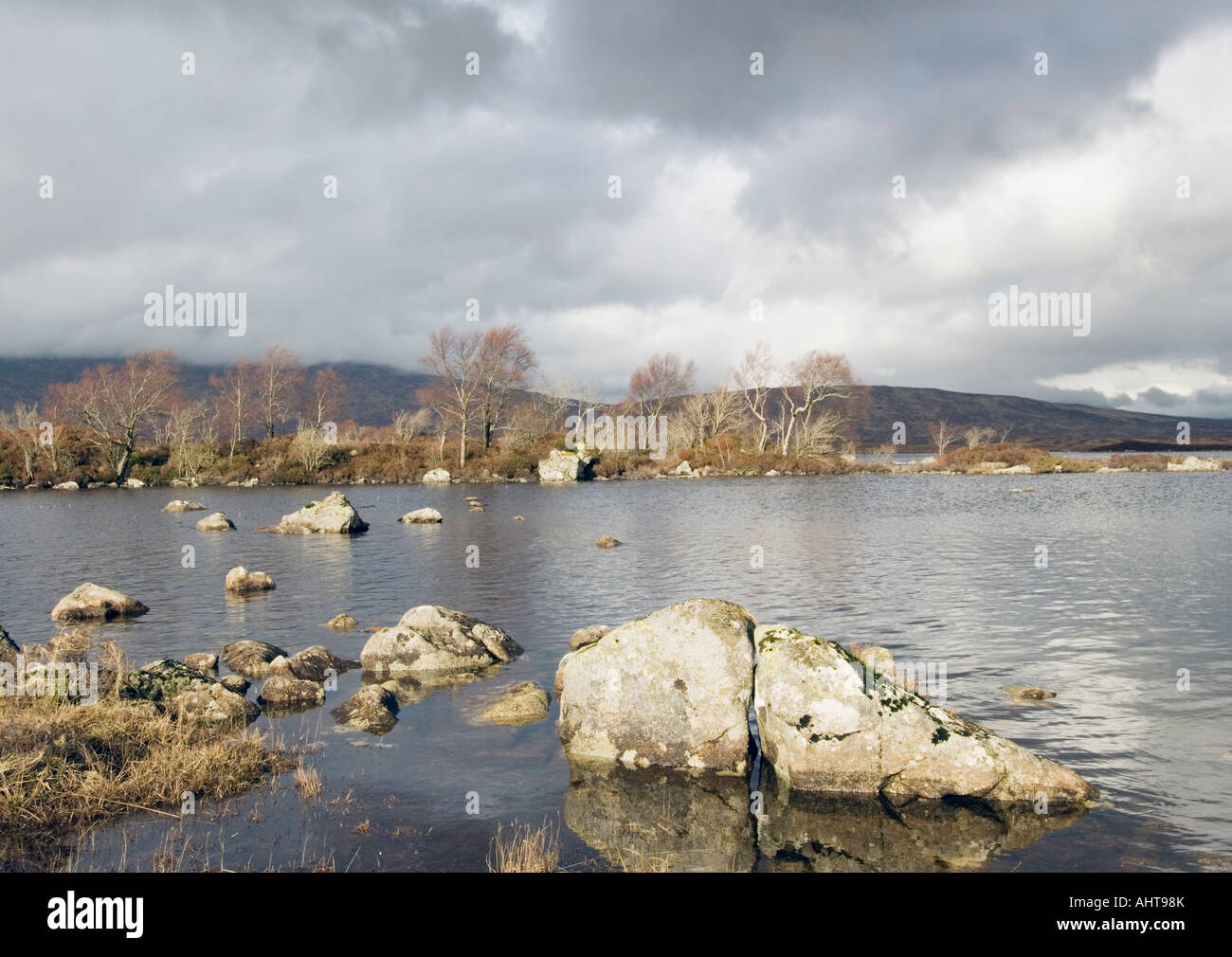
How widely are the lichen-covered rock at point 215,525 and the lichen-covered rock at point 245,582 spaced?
20082 millimetres

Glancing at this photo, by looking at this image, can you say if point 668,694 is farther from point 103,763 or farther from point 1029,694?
point 103,763

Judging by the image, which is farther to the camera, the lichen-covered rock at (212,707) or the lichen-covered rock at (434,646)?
the lichen-covered rock at (434,646)

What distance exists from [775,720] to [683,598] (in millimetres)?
13144

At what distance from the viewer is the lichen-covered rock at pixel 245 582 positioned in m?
26.1

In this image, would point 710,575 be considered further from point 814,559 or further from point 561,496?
point 561,496

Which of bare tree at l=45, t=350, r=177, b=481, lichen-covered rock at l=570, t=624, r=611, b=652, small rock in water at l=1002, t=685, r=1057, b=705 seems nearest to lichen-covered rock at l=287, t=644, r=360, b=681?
lichen-covered rock at l=570, t=624, r=611, b=652

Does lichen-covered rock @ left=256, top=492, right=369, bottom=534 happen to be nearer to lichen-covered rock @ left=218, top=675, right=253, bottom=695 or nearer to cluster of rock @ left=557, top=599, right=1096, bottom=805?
lichen-covered rock @ left=218, top=675, right=253, bottom=695

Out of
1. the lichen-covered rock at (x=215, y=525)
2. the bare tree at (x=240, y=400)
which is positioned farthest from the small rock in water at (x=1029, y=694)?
the bare tree at (x=240, y=400)

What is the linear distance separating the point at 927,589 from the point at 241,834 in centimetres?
2145

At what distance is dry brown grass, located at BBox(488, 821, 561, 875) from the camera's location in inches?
337

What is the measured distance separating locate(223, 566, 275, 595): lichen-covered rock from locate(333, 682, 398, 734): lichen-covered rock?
44.3ft

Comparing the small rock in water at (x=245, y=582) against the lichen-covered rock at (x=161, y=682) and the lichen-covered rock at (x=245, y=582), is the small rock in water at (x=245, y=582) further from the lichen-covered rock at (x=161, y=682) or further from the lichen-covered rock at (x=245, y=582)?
the lichen-covered rock at (x=161, y=682)
